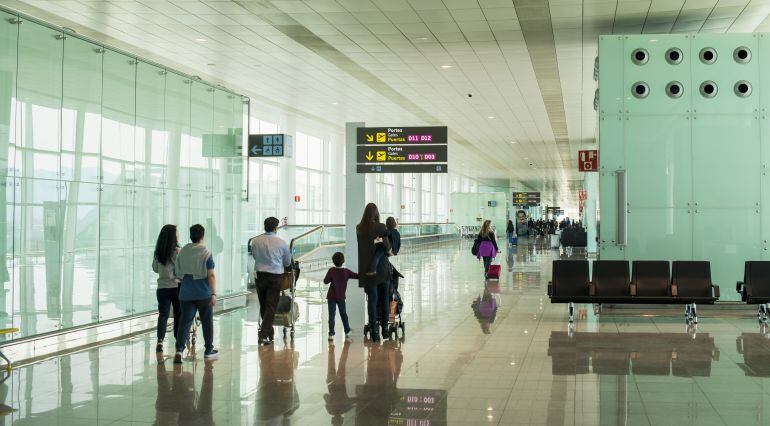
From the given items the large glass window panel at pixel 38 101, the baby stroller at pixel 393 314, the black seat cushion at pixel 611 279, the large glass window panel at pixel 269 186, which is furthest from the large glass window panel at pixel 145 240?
the large glass window panel at pixel 269 186

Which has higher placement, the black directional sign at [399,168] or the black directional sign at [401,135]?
the black directional sign at [401,135]

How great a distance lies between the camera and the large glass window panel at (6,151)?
9.23 meters

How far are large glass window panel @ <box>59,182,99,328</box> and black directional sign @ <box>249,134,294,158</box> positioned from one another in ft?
19.6

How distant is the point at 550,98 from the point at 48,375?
17706 millimetres

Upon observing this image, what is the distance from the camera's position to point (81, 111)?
10812mm

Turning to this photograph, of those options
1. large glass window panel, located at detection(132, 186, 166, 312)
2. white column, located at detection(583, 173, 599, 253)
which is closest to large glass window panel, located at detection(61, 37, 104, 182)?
large glass window panel, located at detection(132, 186, 166, 312)

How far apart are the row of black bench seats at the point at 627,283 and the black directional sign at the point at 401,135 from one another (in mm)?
7878

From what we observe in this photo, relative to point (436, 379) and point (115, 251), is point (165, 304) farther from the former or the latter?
point (436, 379)

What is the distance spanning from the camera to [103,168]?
11.3 meters

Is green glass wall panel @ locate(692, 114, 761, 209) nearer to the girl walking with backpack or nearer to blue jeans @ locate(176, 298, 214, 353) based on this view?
the girl walking with backpack

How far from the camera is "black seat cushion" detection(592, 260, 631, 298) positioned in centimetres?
1243

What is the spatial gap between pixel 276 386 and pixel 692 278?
7.38 metres

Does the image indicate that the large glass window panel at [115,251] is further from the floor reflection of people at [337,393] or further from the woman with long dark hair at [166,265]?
the floor reflection of people at [337,393]

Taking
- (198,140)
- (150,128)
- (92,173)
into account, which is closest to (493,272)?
(198,140)
